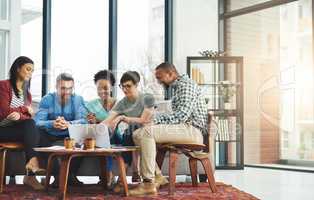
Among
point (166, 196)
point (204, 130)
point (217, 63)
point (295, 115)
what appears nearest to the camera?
point (166, 196)

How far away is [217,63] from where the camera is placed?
6805 mm

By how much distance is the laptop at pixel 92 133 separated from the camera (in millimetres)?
3521

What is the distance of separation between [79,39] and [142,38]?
98cm

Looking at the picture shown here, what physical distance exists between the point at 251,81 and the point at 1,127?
4131 millimetres

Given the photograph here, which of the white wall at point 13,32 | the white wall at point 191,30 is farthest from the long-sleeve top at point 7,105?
the white wall at point 191,30

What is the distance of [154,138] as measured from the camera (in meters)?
3.62

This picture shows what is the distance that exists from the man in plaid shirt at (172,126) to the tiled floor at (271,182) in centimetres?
74

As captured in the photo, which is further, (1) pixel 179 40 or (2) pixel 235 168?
(1) pixel 179 40

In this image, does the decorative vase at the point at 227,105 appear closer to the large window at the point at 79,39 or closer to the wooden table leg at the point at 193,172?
the large window at the point at 79,39

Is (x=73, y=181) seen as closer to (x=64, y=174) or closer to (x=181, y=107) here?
(x=64, y=174)

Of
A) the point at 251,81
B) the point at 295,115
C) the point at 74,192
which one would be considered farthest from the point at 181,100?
the point at 251,81

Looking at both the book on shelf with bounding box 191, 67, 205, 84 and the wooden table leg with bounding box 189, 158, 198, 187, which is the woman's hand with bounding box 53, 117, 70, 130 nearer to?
the wooden table leg with bounding box 189, 158, 198, 187

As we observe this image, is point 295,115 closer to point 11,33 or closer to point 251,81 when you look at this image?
point 251,81

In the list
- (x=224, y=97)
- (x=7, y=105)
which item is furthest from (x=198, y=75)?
(x=7, y=105)
